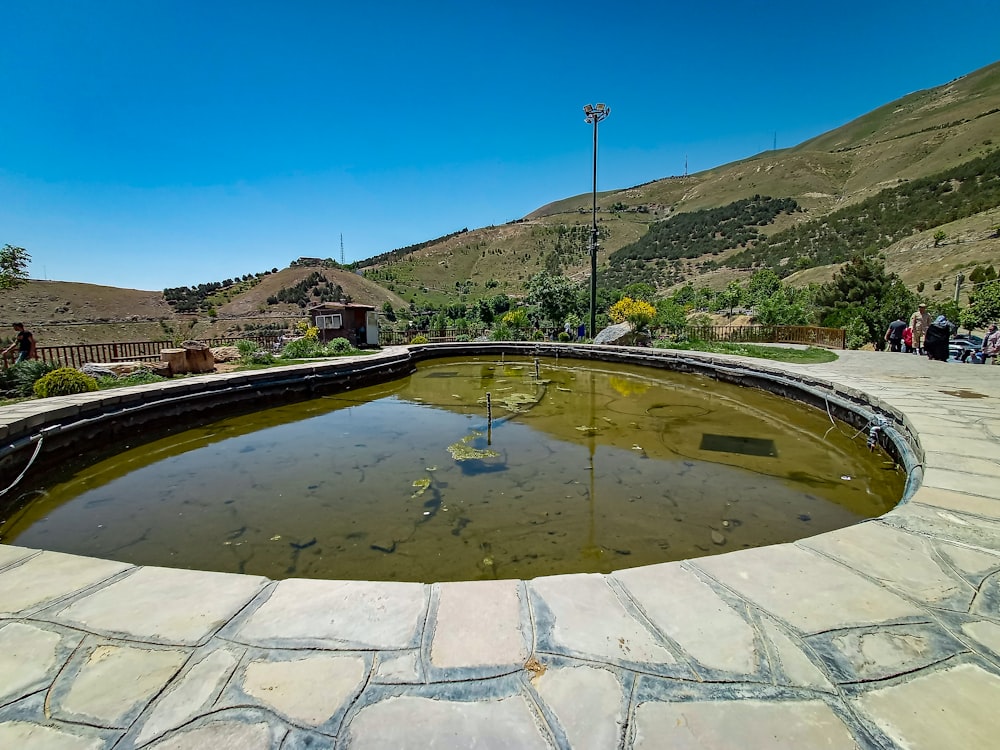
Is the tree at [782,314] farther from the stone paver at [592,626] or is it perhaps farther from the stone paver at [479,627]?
the stone paver at [479,627]

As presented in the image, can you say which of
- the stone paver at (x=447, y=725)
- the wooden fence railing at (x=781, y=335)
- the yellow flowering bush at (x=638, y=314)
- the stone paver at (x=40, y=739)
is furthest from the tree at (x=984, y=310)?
the stone paver at (x=40, y=739)

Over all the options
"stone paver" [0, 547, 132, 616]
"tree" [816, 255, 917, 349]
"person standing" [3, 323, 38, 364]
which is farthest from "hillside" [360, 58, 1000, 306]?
"person standing" [3, 323, 38, 364]

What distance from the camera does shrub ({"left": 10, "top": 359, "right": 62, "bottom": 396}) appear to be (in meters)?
8.12

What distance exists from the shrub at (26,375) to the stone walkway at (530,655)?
8.00m

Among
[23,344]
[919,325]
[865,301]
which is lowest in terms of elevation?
[919,325]

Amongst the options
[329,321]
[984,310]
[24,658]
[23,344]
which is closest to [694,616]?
[24,658]

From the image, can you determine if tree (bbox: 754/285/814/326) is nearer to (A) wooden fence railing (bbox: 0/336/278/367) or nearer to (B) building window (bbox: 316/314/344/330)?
(B) building window (bbox: 316/314/344/330)

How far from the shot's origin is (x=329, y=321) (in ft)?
64.6

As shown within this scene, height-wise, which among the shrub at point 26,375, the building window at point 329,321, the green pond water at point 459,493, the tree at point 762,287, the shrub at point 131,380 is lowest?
the green pond water at point 459,493

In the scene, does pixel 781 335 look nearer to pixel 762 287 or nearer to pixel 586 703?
pixel 762 287

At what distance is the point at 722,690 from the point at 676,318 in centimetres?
1837

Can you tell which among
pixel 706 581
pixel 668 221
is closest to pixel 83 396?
pixel 706 581

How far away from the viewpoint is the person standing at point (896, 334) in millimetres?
13539

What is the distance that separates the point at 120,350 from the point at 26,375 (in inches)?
377
